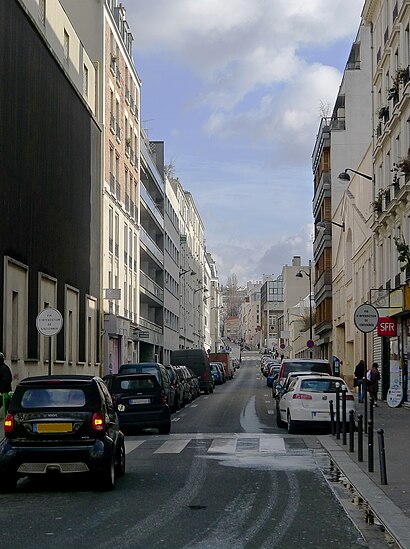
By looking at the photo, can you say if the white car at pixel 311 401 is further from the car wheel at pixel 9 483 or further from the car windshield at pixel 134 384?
the car wheel at pixel 9 483

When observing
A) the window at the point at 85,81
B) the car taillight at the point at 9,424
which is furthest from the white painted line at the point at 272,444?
the window at the point at 85,81

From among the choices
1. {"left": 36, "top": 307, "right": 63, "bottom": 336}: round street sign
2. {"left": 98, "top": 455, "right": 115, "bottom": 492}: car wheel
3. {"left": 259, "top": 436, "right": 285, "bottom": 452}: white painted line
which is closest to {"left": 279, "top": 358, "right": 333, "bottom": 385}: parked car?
{"left": 259, "top": 436, "right": 285, "bottom": 452}: white painted line

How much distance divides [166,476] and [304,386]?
898 cm

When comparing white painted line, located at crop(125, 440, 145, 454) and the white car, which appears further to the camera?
the white car

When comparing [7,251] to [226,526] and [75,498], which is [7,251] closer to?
[75,498]

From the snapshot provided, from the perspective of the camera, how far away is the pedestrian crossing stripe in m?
18.2

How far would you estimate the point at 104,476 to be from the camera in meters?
12.3

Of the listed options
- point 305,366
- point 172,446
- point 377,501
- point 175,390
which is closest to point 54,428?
point 377,501

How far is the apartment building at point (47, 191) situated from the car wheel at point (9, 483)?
1430 cm

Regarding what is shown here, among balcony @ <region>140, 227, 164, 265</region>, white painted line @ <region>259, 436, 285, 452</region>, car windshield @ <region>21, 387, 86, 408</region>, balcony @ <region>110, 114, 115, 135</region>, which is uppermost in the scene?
balcony @ <region>110, 114, 115, 135</region>

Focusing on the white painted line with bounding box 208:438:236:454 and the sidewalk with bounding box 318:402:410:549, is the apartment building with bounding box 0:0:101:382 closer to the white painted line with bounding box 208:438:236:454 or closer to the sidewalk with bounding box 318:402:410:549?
the white painted line with bounding box 208:438:236:454

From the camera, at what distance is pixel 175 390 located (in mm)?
32719

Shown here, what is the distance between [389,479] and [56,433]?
16.0ft

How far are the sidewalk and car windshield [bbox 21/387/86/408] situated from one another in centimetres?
391
